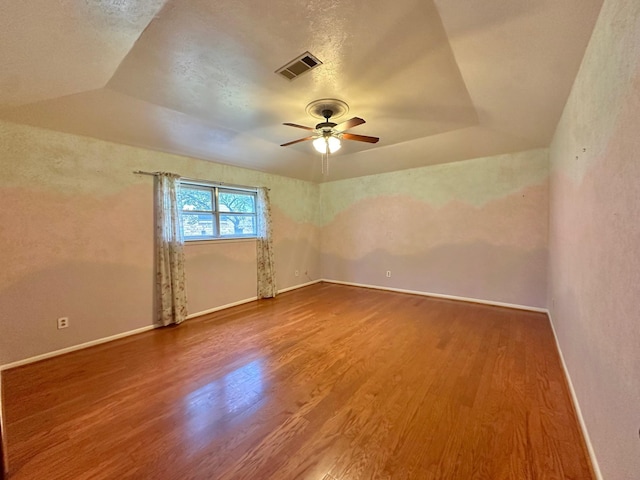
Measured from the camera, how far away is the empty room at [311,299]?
4.66ft

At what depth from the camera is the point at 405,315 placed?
380cm

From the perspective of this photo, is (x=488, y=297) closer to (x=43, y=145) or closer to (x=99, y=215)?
(x=99, y=215)

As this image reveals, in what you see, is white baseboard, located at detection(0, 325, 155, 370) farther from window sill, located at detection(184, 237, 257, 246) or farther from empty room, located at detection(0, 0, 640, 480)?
window sill, located at detection(184, 237, 257, 246)

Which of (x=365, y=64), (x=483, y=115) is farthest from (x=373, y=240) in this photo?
(x=365, y=64)

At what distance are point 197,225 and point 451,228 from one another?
13.9 feet

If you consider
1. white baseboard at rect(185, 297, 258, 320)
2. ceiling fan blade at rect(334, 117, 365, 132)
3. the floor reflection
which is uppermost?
ceiling fan blade at rect(334, 117, 365, 132)

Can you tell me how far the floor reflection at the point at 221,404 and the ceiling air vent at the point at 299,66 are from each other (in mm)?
2632

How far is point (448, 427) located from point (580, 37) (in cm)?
262

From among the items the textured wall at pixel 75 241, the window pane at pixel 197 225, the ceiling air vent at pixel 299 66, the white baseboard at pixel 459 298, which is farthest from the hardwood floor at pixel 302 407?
the ceiling air vent at pixel 299 66

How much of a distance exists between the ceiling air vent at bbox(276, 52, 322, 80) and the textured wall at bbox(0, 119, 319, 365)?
2370 millimetres

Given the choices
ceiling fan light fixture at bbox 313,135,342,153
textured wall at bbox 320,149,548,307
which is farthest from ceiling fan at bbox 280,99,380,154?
textured wall at bbox 320,149,548,307

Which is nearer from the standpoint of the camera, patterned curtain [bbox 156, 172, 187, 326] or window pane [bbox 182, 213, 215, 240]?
patterned curtain [bbox 156, 172, 187, 326]

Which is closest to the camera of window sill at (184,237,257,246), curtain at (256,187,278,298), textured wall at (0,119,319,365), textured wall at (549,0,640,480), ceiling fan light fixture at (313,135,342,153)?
textured wall at (549,0,640,480)

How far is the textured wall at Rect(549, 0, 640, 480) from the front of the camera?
99 centimetres
